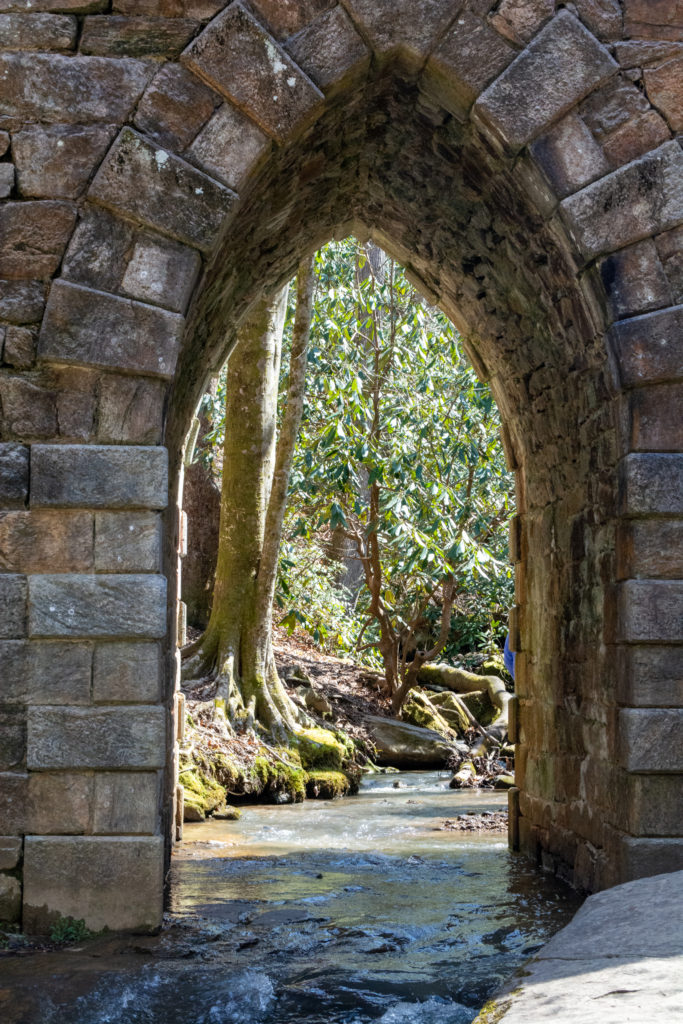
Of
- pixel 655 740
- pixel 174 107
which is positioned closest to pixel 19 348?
pixel 174 107

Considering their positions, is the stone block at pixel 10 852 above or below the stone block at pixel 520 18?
below

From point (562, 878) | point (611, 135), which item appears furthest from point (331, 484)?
point (611, 135)

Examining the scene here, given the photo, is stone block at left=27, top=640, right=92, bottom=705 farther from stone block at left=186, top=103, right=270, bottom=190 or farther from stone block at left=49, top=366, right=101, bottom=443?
stone block at left=186, top=103, right=270, bottom=190

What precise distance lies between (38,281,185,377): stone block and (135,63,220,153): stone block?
0.77 meters

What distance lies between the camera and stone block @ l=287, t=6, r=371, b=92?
16.2ft

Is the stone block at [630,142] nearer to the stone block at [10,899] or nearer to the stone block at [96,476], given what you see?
the stone block at [96,476]

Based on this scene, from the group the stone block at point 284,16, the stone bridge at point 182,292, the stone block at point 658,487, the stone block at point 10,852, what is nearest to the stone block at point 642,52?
the stone bridge at point 182,292

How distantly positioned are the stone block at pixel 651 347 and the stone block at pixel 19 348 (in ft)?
8.88

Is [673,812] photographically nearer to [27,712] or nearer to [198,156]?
[27,712]

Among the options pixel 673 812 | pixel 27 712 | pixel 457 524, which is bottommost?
pixel 673 812

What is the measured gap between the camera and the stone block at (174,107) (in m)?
4.82

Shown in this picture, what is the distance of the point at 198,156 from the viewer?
4875 millimetres

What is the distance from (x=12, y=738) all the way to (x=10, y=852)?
48cm

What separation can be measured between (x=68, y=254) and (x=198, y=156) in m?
0.74
